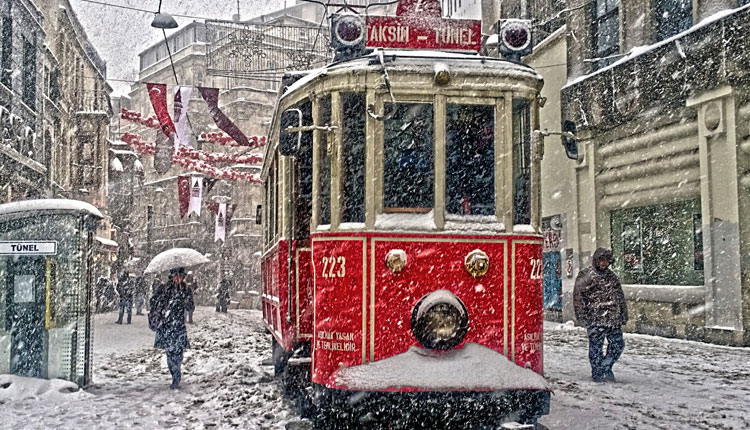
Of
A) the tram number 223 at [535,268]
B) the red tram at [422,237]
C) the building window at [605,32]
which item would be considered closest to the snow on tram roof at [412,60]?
the red tram at [422,237]

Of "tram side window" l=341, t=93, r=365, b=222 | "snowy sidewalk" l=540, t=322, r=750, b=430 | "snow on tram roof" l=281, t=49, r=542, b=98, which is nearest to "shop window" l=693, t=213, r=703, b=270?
"snowy sidewalk" l=540, t=322, r=750, b=430

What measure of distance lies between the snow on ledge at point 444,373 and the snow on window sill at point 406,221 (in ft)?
3.08

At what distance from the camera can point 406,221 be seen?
6277mm

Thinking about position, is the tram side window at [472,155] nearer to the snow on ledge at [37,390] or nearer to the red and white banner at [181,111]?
the snow on ledge at [37,390]

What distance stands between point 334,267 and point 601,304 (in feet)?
16.2

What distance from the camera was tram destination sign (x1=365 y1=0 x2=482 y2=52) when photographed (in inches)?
270

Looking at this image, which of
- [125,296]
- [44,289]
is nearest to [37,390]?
[44,289]

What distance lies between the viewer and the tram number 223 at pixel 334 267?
6.23 m

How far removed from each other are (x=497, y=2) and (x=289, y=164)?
2126cm

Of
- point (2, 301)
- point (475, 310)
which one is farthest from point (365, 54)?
point (2, 301)

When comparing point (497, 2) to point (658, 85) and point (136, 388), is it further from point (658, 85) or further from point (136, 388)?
point (136, 388)

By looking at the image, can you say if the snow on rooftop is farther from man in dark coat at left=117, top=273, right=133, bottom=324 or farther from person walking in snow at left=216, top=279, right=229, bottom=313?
person walking in snow at left=216, top=279, right=229, bottom=313

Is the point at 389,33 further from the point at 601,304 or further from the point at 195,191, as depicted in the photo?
the point at 195,191

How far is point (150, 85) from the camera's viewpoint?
20297mm
